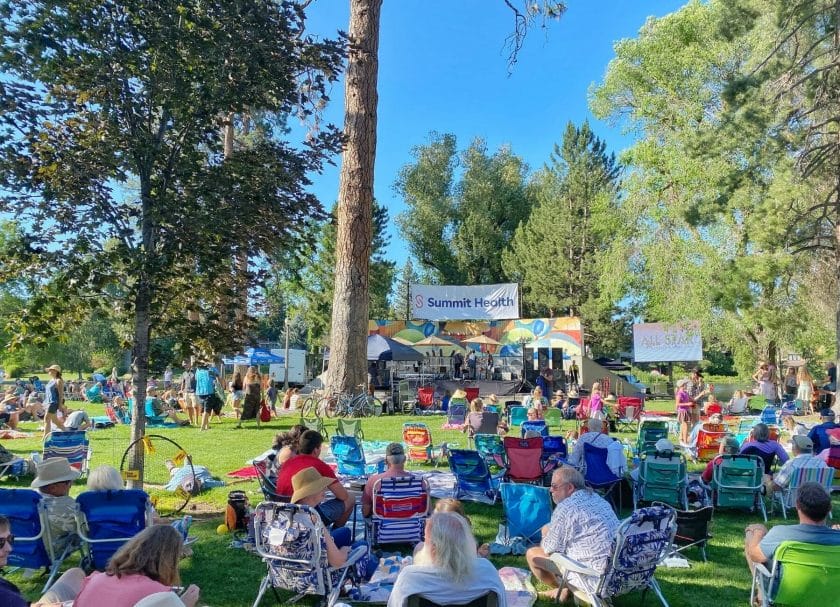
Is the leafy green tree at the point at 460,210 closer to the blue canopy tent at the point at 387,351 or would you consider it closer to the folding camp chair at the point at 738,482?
the blue canopy tent at the point at 387,351

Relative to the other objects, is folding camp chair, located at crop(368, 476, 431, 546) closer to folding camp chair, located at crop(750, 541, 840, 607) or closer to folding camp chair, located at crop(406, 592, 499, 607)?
folding camp chair, located at crop(406, 592, 499, 607)

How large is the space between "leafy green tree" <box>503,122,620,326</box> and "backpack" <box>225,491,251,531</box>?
1376 inches

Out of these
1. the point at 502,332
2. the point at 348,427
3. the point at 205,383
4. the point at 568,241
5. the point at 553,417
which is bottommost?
the point at 348,427

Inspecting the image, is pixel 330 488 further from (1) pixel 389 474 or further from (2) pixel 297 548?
(2) pixel 297 548

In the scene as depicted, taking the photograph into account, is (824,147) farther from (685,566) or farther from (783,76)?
(685,566)

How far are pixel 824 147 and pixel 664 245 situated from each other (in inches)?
523

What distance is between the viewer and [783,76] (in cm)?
1480

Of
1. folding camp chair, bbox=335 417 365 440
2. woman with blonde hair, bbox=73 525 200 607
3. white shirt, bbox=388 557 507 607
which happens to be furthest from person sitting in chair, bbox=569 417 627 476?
woman with blonde hair, bbox=73 525 200 607

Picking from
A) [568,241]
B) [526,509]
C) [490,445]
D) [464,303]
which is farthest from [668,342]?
[526,509]

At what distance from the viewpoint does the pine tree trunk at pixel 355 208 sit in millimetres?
16219

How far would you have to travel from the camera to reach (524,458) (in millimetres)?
8117

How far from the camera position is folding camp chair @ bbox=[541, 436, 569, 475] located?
27.0 feet

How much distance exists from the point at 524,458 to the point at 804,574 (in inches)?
179

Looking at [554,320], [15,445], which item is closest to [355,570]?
[15,445]
